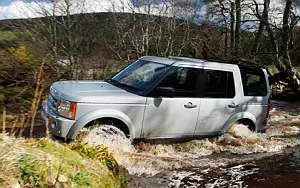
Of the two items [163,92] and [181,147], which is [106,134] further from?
[181,147]

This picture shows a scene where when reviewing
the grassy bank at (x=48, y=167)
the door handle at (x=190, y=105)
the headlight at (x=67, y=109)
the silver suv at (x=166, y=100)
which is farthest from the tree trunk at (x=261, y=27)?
the grassy bank at (x=48, y=167)

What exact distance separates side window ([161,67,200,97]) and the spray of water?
109 cm

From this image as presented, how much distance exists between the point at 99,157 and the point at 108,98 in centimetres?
205

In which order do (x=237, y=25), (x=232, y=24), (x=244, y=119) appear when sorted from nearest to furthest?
(x=244, y=119)
(x=237, y=25)
(x=232, y=24)

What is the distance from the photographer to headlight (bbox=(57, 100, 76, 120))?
569 cm

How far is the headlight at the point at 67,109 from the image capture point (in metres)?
5.69

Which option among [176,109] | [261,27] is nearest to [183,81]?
[176,109]

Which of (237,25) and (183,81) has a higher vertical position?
(237,25)

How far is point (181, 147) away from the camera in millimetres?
6965

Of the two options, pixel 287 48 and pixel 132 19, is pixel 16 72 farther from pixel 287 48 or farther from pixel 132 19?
pixel 287 48

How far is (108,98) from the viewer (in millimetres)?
5949

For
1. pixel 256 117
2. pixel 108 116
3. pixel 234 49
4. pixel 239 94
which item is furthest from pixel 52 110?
pixel 234 49

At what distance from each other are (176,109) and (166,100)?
0.94 feet

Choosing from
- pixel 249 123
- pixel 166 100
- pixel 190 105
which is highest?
pixel 166 100
